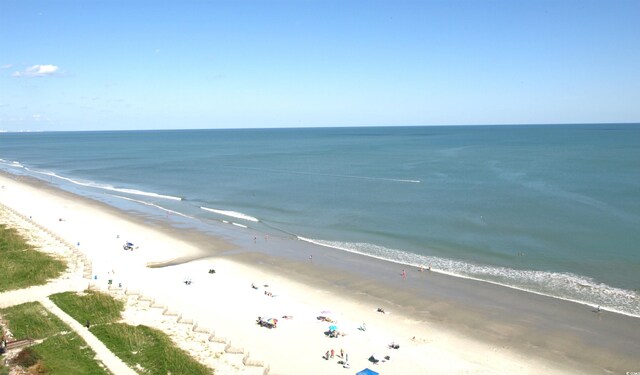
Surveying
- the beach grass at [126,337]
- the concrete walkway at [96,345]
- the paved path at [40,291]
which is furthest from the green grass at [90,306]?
the paved path at [40,291]

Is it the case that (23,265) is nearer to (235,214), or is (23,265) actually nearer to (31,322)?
(31,322)

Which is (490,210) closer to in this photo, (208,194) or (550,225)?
(550,225)

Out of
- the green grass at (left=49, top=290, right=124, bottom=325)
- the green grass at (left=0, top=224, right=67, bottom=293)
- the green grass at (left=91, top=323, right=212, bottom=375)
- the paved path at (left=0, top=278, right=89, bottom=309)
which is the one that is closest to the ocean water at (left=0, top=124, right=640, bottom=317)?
the green grass at (left=0, top=224, right=67, bottom=293)

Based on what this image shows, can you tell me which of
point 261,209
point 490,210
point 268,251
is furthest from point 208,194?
point 490,210

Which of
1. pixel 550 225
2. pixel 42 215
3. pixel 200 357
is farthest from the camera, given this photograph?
pixel 42 215

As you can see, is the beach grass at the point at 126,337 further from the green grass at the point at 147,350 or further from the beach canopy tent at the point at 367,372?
the beach canopy tent at the point at 367,372
